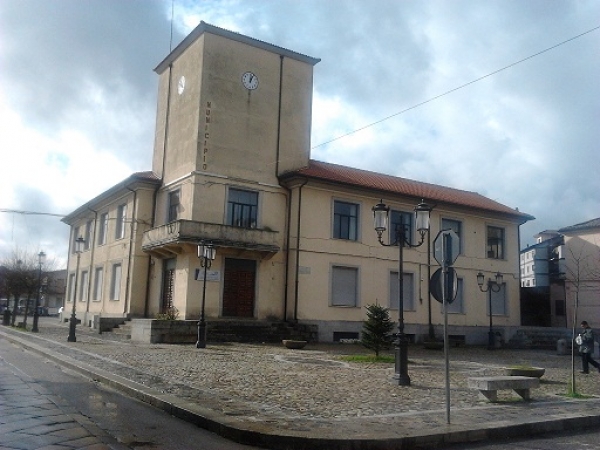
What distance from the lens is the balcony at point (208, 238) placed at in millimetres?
23953

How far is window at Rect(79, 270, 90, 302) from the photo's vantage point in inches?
1421

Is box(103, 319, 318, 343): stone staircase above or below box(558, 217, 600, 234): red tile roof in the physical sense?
below

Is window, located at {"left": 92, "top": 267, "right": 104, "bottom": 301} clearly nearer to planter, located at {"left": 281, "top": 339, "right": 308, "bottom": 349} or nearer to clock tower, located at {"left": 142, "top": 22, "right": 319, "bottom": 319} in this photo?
clock tower, located at {"left": 142, "top": 22, "right": 319, "bottom": 319}

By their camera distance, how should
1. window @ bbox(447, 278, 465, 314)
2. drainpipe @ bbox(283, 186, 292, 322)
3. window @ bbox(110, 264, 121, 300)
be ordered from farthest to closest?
1. window @ bbox(447, 278, 465, 314)
2. window @ bbox(110, 264, 121, 300)
3. drainpipe @ bbox(283, 186, 292, 322)

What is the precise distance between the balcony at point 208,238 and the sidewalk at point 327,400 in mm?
7431

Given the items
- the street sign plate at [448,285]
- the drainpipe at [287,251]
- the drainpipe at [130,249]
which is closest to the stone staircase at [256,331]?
the drainpipe at [287,251]

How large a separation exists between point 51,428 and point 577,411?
26.8 feet

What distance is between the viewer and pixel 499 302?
33.3 metres

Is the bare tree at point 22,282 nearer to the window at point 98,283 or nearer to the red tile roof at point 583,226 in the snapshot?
the window at point 98,283

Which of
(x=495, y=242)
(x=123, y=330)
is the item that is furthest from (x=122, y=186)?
(x=495, y=242)

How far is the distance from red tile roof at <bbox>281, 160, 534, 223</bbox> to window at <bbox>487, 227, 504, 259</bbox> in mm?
1243

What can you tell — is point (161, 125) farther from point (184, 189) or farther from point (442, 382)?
point (442, 382)

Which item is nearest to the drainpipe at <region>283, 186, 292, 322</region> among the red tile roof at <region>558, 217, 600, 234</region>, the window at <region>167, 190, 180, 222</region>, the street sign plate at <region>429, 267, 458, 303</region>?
the window at <region>167, 190, 180, 222</region>

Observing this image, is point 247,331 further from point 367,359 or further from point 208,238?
point 367,359
